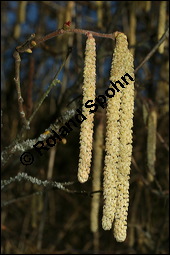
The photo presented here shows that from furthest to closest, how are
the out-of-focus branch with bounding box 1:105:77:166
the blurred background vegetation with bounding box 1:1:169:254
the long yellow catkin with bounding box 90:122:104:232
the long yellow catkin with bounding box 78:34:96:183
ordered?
the blurred background vegetation with bounding box 1:1:169:254, the long yellow catkin with bounding box 90:122:104:232, the out-of-focus branch with bounding box 1:105:77:166, the long yellow catkin with bounding box 78:34:96:183

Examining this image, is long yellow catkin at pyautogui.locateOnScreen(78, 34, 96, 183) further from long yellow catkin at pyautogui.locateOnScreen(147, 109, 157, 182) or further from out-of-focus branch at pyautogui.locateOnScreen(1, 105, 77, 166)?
long yellow catkin at pyautogui.locateOnScreen(147, 109, 157, 182)

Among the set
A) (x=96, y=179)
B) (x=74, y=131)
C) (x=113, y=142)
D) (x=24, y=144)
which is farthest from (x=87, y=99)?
(x=74, y=131)

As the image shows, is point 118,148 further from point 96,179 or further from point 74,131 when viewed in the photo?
point 74,131

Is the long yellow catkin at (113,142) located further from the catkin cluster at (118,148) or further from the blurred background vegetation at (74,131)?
the blurred background vegetation at (74,131)

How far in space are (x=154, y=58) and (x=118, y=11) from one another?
3.70 ft

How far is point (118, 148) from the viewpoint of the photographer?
1.09m

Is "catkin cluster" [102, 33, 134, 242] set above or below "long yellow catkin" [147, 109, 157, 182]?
below

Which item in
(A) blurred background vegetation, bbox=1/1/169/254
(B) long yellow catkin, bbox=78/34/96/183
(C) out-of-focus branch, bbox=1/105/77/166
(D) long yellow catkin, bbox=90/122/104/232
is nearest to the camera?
(B) long yellow catkin, bbox=78/34/96/183

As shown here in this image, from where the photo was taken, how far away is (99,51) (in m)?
1.98

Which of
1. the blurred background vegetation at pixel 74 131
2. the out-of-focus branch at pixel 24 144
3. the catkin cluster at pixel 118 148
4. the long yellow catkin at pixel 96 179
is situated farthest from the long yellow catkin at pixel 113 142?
the blurred background vegetation at pixel 74 131

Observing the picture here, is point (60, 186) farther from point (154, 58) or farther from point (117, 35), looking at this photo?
point (154, 58)

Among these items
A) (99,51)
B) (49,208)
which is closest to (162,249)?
(99,51)

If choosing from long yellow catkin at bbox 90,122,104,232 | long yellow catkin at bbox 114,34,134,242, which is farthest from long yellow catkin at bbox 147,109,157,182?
long yellow catkin at bbox 114,34,134,242

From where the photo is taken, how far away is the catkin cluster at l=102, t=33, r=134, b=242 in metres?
1.07
